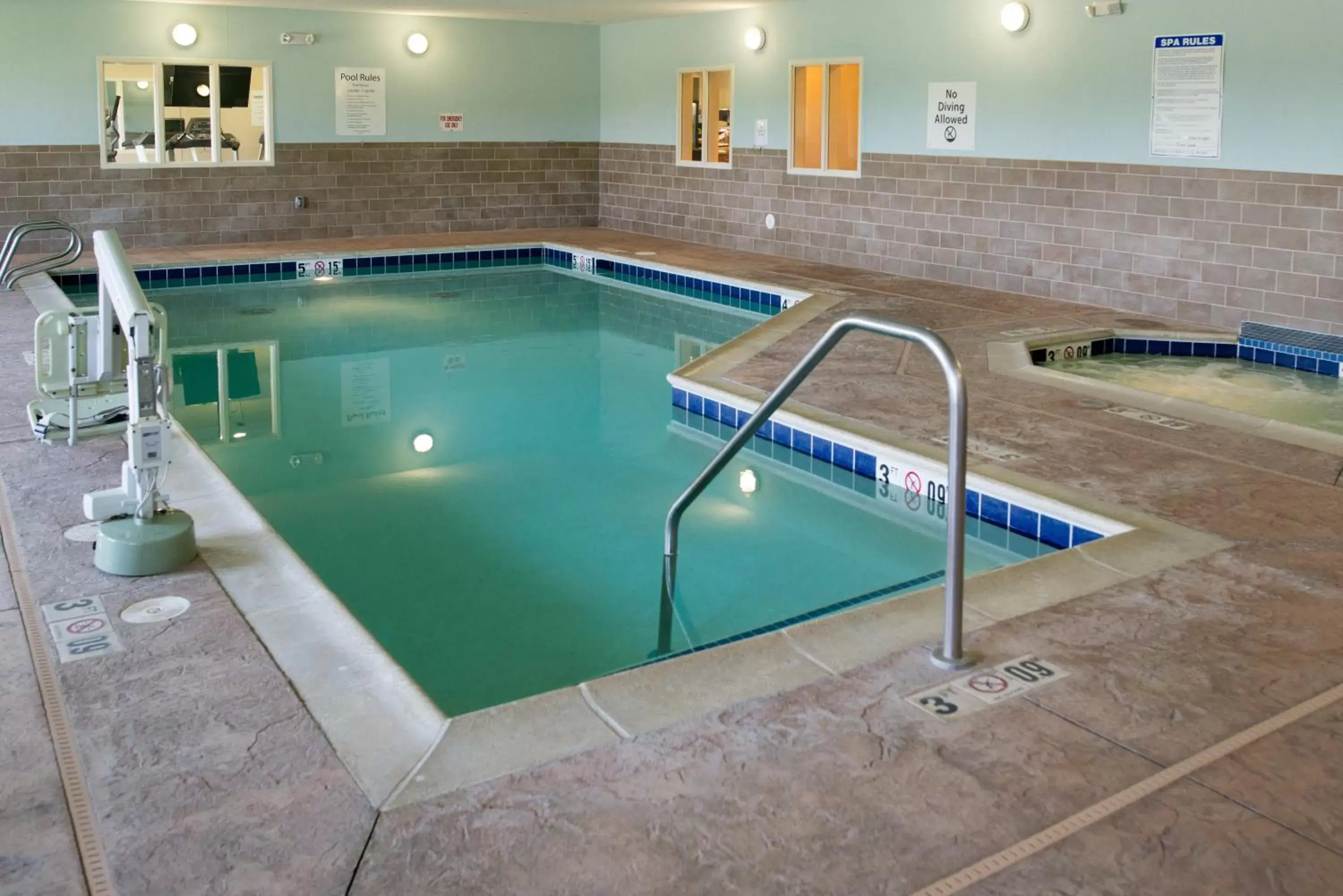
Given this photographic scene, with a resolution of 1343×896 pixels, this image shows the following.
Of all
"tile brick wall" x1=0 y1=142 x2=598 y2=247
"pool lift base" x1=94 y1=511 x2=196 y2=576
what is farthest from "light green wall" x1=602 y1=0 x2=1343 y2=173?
"pool lift base" x1=94 y1=511 x2=196 y2=576

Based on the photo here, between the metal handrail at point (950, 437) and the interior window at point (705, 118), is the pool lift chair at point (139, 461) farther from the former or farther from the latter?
the interior window at point (705, 118)

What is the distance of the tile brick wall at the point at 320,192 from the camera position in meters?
10.3

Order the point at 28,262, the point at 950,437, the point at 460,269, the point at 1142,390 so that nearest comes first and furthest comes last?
the point at 950,437 → the point at 1142,390 → the point at 28,262 → the point at 460,269

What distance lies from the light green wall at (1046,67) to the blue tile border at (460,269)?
5.21 ft

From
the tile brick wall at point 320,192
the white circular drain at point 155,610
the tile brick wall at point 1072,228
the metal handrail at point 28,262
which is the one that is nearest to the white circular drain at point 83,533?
the white circular drain at point 155,610

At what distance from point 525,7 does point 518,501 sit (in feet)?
23.8

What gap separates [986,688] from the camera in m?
2.52

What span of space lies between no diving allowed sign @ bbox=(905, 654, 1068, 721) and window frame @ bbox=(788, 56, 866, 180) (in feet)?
24.5

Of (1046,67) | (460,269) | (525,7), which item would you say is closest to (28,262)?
(460,269)

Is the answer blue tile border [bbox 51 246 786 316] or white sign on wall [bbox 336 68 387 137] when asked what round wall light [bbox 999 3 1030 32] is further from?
white sign on wall [bbox 336 68 387 137]

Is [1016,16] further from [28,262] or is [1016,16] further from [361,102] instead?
[28,262]

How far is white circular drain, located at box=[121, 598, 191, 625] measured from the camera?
2912mm

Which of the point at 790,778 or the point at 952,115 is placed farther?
the point at 952,115

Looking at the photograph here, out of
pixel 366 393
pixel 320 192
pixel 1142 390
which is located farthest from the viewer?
pixel 320 192
